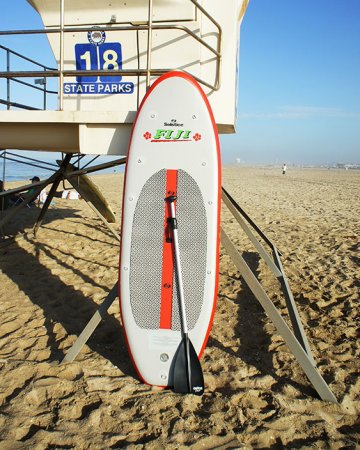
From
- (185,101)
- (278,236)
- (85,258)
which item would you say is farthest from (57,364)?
(278,236)

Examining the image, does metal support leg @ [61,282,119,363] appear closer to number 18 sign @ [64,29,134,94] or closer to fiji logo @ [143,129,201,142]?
fiji logo @ [143,129,201,142]

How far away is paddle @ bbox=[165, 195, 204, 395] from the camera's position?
2846 millimetres

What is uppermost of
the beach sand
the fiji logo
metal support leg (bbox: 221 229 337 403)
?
the fiji logo

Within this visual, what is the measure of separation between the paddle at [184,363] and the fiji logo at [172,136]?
0.61 m

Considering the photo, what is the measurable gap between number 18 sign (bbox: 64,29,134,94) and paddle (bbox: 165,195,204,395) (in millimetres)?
1971

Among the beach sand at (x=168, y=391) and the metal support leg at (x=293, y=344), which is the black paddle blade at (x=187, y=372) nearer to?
the beach sand at (x=168, y=391)

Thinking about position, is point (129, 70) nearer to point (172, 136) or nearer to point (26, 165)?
point (172, 136)

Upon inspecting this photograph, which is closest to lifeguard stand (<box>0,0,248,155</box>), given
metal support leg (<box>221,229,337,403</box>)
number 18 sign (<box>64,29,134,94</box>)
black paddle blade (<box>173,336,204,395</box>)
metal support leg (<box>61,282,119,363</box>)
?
number 18 sign (<box>64,29,134,94</box>)

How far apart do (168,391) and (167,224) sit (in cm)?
125

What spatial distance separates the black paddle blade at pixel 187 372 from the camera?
9.34 ft

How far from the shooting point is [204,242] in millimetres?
2943

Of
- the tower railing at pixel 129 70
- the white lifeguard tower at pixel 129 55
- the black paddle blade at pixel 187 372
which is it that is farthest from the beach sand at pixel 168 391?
the tower railing at pixel 129 70

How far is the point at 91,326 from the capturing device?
123 inches

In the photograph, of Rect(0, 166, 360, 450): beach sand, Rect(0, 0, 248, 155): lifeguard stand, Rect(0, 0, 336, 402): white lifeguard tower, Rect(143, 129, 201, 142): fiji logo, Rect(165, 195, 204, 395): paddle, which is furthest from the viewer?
Rect(0, 0, 248, 155): lifeguard stand
